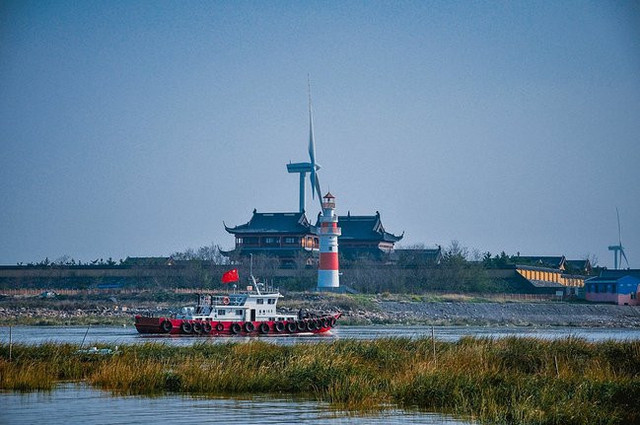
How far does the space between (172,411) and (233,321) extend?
101ft

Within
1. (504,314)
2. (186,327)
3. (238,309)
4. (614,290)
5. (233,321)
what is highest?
(614,290)

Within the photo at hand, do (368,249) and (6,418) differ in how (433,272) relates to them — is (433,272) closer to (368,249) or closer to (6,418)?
(368,249)

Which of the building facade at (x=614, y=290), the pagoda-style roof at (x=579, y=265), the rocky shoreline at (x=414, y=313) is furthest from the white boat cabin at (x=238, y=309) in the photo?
the pagoda-style roof at (x=579, y=265)

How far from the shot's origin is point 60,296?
7919 cm

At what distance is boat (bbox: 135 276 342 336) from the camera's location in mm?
51656

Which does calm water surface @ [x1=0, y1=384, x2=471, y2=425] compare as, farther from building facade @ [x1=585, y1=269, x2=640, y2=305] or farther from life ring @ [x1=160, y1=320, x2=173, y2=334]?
building facade @ [x1=585, y1=269, x2=640, y2=305]

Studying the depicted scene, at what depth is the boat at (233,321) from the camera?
51.7 metres

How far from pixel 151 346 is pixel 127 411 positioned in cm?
890

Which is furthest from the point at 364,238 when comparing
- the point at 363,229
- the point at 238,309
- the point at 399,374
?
the point at 399,374

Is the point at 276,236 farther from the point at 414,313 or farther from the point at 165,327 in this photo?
the point at 165,327

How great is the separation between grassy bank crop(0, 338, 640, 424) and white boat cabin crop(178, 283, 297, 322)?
21246mm

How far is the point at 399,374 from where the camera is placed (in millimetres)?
24625

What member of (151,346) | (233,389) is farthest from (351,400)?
(151,346)

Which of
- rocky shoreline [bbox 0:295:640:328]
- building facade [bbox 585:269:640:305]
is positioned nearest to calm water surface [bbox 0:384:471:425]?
rocky shoreline [bbox 0:295:640:328]
